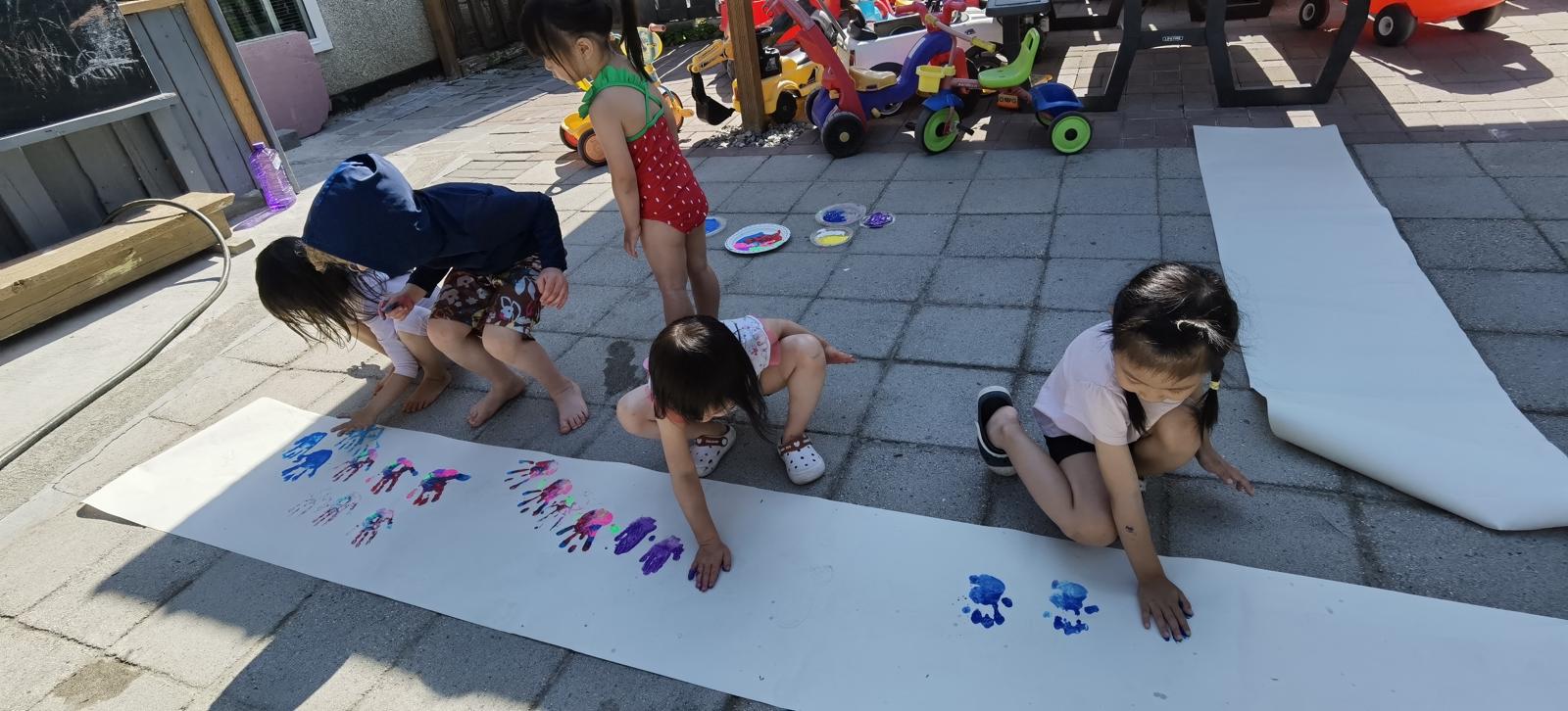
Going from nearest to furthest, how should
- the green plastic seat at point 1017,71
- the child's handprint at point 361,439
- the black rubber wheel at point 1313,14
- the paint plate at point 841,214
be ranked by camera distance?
the child's handprint at point 361,439 < the paint plate at point 841,214 < the green plastic seat at point 1017,71 < the black rubber wheel at point 1313,14

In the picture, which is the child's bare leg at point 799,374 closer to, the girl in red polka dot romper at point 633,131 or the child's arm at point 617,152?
the girl in red polka dot romper at point 633,131

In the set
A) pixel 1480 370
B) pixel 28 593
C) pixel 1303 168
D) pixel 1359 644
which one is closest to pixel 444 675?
pixel 28 593

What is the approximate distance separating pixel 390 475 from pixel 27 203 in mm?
3054

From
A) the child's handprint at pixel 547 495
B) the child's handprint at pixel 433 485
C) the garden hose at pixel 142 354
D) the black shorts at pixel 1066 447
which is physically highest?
the black shorts at pixel 1066 447

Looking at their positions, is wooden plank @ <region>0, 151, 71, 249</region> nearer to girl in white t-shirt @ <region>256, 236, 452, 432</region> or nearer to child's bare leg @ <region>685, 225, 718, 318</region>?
girl in white t-shirt @ <region>256, 236, 452, 432</region>

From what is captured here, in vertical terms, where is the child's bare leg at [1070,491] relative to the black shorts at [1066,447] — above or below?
below

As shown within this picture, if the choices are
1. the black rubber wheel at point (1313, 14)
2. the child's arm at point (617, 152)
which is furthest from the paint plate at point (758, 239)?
the black rubber wheel at point (1313, 14)

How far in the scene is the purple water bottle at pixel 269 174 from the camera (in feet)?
14.9

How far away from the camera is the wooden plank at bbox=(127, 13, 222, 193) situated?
4070 mm

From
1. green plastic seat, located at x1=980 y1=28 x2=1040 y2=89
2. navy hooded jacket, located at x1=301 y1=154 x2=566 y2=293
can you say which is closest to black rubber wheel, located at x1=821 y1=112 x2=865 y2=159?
green plastic seat, located at x1=980 y1=28 x2=1040 y2=89

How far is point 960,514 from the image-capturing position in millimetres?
1765

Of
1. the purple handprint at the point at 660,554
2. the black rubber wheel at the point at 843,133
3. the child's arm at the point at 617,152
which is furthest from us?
the black rubber wheel at the point at 843,133

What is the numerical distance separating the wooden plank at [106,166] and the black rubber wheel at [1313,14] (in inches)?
267

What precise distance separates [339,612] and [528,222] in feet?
3.39
